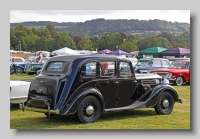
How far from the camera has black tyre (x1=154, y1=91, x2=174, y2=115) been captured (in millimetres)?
9320

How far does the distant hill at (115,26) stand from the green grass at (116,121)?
2.12m

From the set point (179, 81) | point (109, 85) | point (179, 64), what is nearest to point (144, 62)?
point (179, 64)

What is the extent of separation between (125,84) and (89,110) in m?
1.18

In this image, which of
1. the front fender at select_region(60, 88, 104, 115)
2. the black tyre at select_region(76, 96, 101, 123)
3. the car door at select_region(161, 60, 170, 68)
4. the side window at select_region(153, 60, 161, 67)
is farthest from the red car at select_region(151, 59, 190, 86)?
the front fender at select_region(60, 88, 104, 115)

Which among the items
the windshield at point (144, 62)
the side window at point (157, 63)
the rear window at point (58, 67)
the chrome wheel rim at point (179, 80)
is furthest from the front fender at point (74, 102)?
the windshield at point (144, 62)

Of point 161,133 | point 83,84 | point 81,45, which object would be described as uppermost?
point 81,45

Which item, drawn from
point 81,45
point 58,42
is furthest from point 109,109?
point 58,42

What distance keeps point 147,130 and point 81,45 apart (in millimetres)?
3835

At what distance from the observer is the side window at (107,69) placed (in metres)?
8.49

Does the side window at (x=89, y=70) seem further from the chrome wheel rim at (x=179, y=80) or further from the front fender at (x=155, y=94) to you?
the chrome wheel rim at (x=179, y=80)

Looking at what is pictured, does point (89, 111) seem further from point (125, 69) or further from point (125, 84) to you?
point (125, 69)

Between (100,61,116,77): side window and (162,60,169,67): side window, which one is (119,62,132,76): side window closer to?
(100,61,116,77): side window

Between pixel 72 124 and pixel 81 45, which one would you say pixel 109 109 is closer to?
pixel 72 124

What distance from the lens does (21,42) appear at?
9977 millimetres
